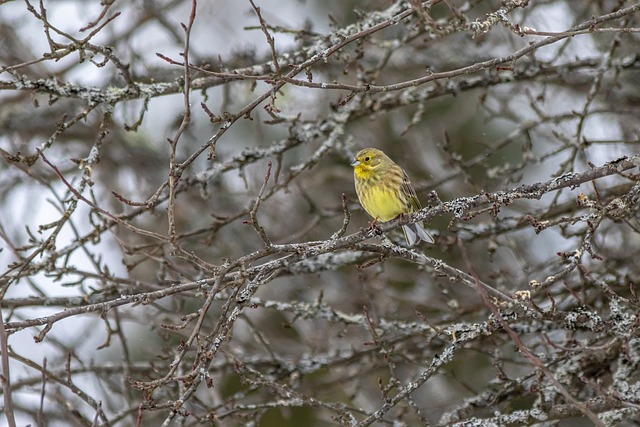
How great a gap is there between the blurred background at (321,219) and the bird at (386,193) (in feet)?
0.81

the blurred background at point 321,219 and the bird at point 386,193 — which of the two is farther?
the bird at point 386,193

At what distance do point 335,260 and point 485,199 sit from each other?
2.01 m

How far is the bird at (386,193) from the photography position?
20.2ft

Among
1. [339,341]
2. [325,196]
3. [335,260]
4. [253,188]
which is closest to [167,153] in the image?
[253,188]

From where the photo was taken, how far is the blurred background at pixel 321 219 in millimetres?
4312

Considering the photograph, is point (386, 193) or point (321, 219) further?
point (321, 219)

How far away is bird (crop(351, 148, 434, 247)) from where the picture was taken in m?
6.16

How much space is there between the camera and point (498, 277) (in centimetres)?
662

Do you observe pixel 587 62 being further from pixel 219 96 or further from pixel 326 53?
pixel 219 96

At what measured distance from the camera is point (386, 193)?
6195 millimetres

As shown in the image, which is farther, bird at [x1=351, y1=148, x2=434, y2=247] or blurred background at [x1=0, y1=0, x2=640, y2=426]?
bird at [x1=351, y1=148, x2=434, y2=247]

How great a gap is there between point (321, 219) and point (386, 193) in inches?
28.8

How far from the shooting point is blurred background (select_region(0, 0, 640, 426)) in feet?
14.1

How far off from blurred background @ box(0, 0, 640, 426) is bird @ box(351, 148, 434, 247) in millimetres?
248
